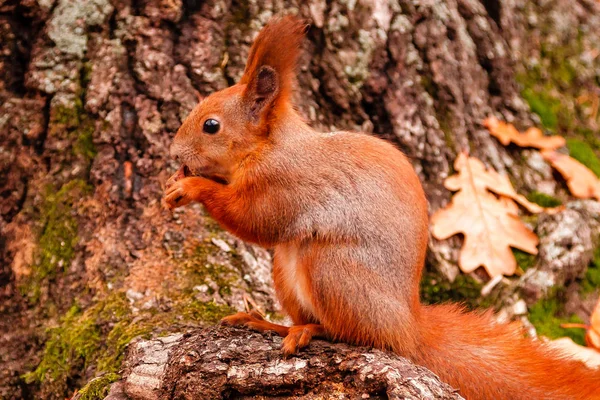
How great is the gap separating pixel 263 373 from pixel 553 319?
1.51 m

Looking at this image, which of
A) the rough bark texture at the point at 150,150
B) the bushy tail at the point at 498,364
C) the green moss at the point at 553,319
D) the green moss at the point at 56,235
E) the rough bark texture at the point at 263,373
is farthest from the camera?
the green moss at the point at 553,319

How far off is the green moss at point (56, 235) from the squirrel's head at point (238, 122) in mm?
664

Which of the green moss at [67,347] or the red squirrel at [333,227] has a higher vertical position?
the red squirrel at [333,227]

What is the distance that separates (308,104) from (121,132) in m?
0.78

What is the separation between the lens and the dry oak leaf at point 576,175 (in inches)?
137

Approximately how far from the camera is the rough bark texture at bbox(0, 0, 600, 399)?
8.98 ft

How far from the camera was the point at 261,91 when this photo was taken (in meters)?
2.43

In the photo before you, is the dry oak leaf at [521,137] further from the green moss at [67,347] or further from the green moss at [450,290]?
the green moss at [67,347]

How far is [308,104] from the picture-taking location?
3160mm

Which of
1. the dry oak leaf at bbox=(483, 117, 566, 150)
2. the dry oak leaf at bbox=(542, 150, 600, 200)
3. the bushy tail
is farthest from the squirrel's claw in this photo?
the dry oak leaf at bbox=(542, 150, 600, 200)

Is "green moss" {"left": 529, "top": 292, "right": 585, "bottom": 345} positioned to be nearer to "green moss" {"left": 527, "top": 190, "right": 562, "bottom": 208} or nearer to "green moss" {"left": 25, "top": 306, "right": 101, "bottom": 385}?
"green moss" {"left": 527, "top": 190, "right": 562, "bottom": 208}

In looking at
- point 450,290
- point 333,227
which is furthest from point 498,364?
point 450,290

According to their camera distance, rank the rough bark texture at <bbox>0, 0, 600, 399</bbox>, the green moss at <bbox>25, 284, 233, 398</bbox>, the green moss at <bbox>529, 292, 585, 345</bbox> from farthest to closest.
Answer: the green moss at <bbox>529, 292, 585, 345</bbox>, the rough bark texture at <bbox>0, 0, 600, 399</bbox>, the green moss at <bbox>25, 284, 233, 398</bbox>

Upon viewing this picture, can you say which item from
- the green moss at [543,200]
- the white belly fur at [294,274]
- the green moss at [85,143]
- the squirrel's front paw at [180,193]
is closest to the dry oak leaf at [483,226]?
the green moss at [543,200]
